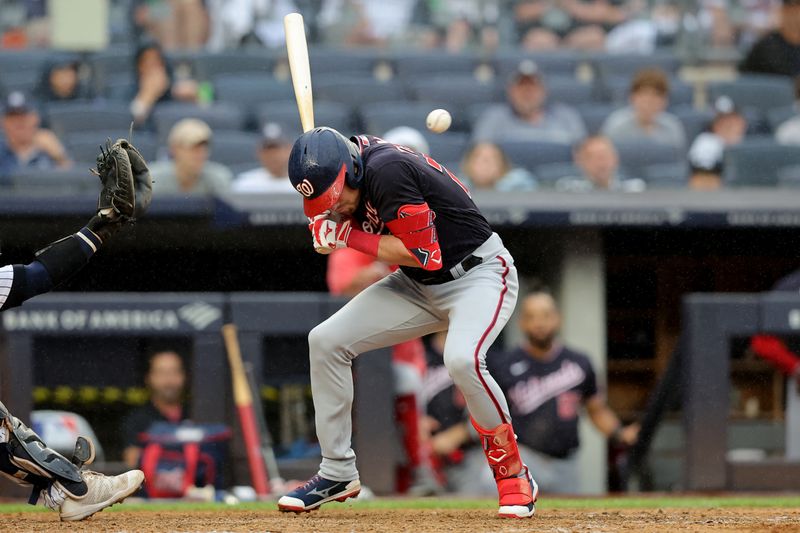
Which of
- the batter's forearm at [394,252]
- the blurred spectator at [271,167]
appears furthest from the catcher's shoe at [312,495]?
the blurred spectator at [271,167]

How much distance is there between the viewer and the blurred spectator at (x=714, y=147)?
7.63 meters

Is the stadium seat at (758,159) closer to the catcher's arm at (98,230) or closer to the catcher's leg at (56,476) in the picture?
the catcher's arm at (98,230)

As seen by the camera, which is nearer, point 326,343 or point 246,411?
point 326,343

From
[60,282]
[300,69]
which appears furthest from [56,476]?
[300,69]

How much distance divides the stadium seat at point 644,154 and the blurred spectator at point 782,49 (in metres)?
1.87

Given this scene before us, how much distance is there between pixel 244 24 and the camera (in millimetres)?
9758

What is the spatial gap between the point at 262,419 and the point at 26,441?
7.53 ft

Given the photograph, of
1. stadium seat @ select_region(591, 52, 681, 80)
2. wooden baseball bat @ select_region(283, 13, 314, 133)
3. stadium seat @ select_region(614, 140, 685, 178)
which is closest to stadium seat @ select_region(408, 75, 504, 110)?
stadium seat @ select_region(591, 52, 681, 80)

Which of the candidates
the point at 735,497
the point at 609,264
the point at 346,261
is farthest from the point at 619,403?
the point at 346,261

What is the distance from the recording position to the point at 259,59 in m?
9.55

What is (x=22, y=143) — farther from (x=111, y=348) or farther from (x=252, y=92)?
(x=252, y=92)

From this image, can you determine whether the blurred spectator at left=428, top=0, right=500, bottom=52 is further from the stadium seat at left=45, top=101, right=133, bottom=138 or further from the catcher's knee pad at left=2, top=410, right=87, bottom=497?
the catcher's knee pad at left=2, top=410, right=87, bottom=497

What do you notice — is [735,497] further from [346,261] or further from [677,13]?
[677,13]

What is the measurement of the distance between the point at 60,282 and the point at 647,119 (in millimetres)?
4978
